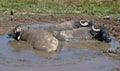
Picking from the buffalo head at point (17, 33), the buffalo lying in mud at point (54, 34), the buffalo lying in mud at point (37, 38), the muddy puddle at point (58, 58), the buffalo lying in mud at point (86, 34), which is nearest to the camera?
the muddy puddle at point (58, 58)

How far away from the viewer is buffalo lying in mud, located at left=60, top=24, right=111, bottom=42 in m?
13.0

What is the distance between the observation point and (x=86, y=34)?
13398mm

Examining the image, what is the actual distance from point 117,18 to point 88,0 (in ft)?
25.5

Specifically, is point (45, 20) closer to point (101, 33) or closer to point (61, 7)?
point (101, 33)

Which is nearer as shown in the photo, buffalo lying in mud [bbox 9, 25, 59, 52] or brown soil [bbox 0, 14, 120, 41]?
buffalo lying in mud [bbox 9, 25, 59, 52]

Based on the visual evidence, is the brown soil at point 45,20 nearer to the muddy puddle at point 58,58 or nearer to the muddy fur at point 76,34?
the muddy fur at point 76,34

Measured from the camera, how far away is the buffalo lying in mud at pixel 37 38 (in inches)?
425

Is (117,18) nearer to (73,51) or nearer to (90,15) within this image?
(90,15)

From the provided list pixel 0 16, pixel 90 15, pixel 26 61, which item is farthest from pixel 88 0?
pixel 26 61

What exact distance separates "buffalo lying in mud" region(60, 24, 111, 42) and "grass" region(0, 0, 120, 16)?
4.74m

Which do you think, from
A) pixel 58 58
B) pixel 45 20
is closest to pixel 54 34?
pixel 58 58

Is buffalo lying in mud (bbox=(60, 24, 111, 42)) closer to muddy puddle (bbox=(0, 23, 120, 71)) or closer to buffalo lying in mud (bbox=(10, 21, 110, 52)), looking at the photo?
buffalo lying in mud (bbox=(10, 21, 110, 52))

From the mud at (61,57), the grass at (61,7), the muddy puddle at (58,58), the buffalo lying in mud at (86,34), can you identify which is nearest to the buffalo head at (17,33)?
the mud at (61,57)

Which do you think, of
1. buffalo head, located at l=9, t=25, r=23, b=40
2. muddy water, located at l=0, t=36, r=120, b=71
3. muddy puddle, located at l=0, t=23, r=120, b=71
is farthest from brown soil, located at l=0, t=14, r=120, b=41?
muddy water, located at l=0, t=36, r=120, b=71
